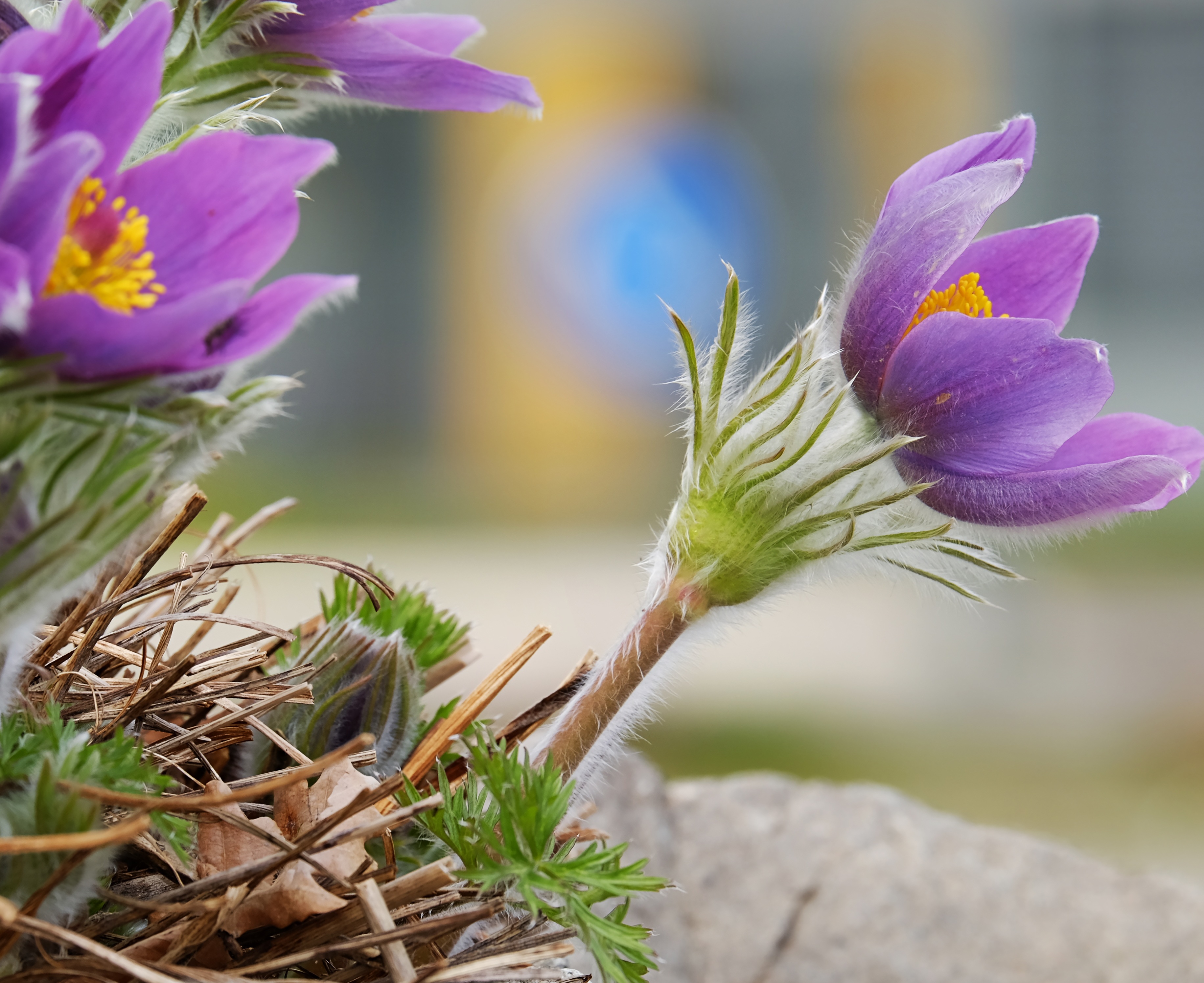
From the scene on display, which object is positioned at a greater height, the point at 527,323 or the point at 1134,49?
the point at 1134,49

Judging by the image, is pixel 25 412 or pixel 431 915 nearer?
pixel 25 412

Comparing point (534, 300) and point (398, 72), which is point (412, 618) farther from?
point (534, 300)

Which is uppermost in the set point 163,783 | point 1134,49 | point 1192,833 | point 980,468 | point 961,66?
point 1134,49

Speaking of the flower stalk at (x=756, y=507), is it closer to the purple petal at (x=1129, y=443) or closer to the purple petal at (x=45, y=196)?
the purple petal at (x=1129, y=443)

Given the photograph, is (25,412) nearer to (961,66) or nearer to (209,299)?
(209,299)

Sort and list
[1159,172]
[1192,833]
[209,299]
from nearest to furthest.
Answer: [209,299] < [1192,833] < [1159,172]

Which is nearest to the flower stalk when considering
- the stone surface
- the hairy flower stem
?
the hairy flower stem

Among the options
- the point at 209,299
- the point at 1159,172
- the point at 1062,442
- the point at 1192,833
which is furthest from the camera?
the point at 1159,172

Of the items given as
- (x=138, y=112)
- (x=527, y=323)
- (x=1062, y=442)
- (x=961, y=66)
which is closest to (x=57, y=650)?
(x=138, y=112)

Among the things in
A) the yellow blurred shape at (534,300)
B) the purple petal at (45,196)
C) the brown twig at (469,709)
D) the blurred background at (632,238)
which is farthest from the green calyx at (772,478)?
the yellow blurred shape at (534,300)
